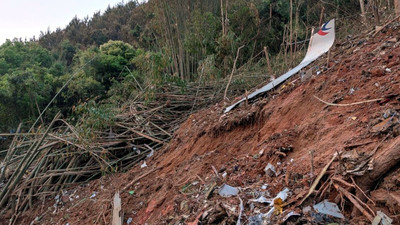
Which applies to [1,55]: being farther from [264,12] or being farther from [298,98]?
[298,98]

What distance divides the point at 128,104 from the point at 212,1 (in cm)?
421

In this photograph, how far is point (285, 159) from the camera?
2074 mm

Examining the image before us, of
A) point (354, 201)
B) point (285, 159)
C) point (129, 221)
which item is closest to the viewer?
point (354, 201)

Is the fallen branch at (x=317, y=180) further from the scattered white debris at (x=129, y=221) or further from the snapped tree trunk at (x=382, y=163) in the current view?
the scattered white debris at (x=129, y=221)

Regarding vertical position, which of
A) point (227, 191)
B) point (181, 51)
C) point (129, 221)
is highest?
point (181, 51)

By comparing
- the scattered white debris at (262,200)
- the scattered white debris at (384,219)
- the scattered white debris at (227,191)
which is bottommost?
the scattered white debris at (227,191)

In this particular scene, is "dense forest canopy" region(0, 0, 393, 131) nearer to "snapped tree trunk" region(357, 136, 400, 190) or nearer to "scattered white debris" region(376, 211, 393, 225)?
"snapped tree trunk" region(357, 136, 400, 190)

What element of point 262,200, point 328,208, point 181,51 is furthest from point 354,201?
point 181,51

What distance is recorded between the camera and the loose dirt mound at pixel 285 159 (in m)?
1.51

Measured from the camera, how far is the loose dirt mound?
4.95 feet

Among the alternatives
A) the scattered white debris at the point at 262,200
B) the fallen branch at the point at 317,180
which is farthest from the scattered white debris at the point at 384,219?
the scattered white debris at the point at 262,200

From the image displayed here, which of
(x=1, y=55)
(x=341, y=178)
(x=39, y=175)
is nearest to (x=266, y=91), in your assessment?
(x=341, y=178)

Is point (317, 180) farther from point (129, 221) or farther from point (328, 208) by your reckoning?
point (129, 221)

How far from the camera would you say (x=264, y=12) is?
1035 cm
